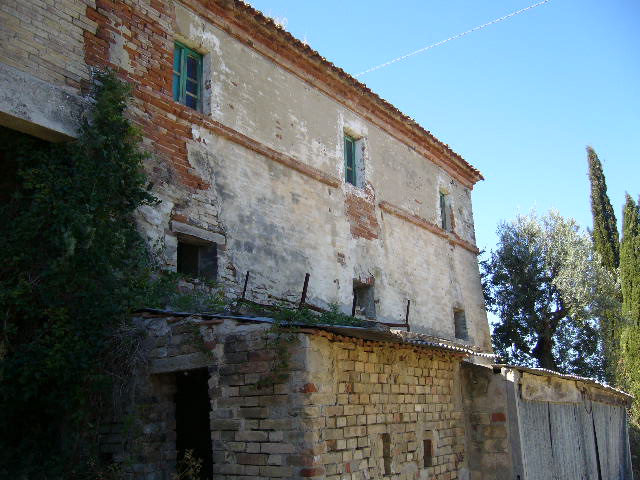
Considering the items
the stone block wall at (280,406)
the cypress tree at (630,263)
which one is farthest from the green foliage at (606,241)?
the stone block wall at (280,406)

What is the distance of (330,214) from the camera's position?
37.3 feet

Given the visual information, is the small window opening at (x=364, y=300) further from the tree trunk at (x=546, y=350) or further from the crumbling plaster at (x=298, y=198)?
the tree trunk at (x=546, y=350)

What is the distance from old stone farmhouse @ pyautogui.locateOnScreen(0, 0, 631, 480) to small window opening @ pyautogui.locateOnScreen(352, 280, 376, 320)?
41mm

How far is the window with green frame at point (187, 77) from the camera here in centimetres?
931

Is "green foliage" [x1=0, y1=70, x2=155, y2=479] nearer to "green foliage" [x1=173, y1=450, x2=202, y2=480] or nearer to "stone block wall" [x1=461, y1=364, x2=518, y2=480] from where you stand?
"green foliage" [x1=173, y1=450, x2=202, y2=480]

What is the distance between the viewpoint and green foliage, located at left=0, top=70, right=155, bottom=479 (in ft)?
21.3

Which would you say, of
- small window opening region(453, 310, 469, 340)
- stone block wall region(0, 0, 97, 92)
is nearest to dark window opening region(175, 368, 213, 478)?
stone block wall region(0, 0, 97, 92)

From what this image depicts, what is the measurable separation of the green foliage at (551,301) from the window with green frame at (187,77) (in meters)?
12.5

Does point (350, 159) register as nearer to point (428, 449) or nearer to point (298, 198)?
point (298, 198)

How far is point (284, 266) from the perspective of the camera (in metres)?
9.98

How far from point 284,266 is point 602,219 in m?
15.9

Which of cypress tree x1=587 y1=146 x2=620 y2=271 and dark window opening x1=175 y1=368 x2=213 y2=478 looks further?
cypress tree x1=587 y1=146 x2=620 y2=271

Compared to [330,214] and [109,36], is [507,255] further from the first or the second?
[109,36]

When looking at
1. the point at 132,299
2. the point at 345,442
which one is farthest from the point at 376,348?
the point at 132,299
